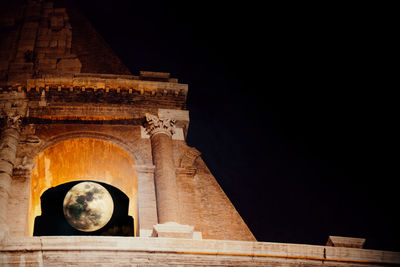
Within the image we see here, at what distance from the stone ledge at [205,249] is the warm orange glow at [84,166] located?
160 inches

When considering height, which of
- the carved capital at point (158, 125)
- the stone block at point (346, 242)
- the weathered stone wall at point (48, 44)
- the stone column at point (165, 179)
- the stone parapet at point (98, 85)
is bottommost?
the stone block at point (346, 242)

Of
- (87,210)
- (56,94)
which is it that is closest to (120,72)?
(56,94)

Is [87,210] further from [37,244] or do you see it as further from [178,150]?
[37,244]

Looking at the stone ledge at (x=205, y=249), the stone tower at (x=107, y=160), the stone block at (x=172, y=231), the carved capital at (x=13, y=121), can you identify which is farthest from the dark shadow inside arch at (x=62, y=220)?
the stone ledge at (x=205, y=249)

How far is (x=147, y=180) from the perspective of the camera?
47.0 ft

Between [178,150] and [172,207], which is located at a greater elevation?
[178,150]

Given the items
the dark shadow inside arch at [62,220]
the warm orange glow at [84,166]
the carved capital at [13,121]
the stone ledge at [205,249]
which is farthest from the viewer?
the dark shadow inside arch at [62,220]

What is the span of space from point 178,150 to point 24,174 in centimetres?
453

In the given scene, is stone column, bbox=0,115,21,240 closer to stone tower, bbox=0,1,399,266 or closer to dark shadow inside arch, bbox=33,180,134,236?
stone tower, bbox=0,1,399,266

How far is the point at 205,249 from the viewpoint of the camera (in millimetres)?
11133

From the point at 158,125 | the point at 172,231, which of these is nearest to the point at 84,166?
the point at 158,125

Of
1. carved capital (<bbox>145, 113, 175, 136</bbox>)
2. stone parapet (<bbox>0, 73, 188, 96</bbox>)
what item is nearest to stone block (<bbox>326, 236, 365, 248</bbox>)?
carved capital (<bbox>145, 113, 175, 136</bbox>)

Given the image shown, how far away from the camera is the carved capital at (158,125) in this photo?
15.7 m

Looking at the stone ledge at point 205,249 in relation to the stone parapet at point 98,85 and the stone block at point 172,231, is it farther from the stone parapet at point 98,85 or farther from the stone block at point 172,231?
the stone parapet at point 98,85
